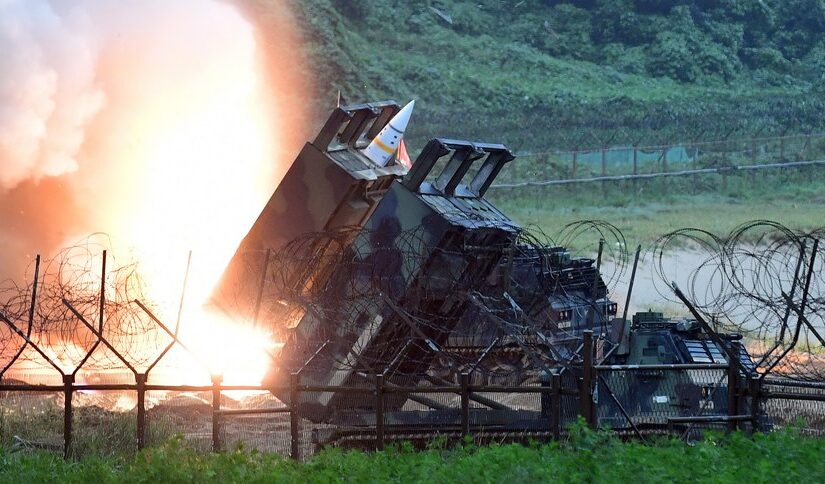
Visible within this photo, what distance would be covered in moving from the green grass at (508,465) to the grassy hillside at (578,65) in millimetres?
38408

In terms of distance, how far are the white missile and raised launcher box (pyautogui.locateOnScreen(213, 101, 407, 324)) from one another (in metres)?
0.21

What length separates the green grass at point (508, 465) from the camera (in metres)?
10.6

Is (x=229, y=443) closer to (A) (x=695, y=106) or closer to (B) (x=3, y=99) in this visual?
(B) (x=3, y=99)

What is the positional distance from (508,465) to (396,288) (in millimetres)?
7856

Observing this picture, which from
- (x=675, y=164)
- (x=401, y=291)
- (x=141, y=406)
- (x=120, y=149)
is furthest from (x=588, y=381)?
(x=675, y=164)

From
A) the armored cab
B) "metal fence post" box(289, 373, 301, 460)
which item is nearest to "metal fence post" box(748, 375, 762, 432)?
the armored cab

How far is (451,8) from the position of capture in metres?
68.1

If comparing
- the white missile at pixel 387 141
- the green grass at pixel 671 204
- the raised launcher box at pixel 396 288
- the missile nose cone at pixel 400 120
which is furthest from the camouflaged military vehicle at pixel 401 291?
the green grass at pixel 671 204

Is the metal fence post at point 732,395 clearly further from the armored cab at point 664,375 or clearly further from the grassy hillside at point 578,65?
the grassy hillside at point 578,65

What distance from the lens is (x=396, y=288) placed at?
62.2 ft

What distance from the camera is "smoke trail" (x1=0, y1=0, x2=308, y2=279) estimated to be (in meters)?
27.2

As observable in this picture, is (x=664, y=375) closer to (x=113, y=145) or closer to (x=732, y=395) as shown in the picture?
(x=732, y=395)

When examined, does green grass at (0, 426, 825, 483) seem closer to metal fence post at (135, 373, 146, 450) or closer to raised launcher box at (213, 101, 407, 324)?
metal fence post at (135, 373, 146, 450)

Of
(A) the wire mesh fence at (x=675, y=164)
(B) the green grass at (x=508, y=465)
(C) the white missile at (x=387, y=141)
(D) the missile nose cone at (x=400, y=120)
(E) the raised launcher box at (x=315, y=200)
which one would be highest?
(A) the wire mesh fence at (x=675, y=164)
